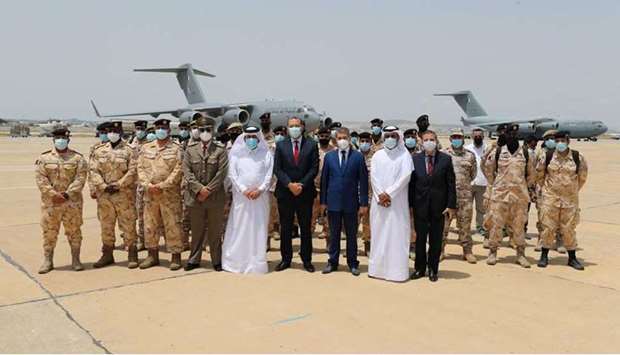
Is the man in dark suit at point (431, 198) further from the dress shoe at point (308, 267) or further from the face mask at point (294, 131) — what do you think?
the face mask at point (294, 131)

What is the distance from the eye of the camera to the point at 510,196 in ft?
20.0

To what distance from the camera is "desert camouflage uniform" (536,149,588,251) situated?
19.5ft

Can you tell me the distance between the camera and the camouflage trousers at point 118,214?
230 inches

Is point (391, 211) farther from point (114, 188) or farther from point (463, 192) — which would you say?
point (114, 188)

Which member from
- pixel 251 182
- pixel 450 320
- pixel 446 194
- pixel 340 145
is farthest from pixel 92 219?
pixel 450 320

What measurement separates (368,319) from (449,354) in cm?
85

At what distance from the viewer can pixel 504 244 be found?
7.46 meters

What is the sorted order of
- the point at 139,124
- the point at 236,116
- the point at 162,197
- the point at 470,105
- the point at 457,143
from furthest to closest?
the point at 470,105, the point at 236,116, the point at 139,124, the point at 457,143, the point at 162,197

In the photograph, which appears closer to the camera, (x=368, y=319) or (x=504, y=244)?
(x=368, y=319)

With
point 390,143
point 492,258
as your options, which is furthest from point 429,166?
point 492,258

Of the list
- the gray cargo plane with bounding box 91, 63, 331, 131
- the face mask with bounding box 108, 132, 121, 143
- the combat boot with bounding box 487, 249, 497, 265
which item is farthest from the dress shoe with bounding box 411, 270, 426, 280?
the gray cargo plane with bounding box 91, 63, 331, 131

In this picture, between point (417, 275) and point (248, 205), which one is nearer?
point (417, 275)

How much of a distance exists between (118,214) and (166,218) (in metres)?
0.57

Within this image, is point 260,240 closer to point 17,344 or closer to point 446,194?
point 446,194
